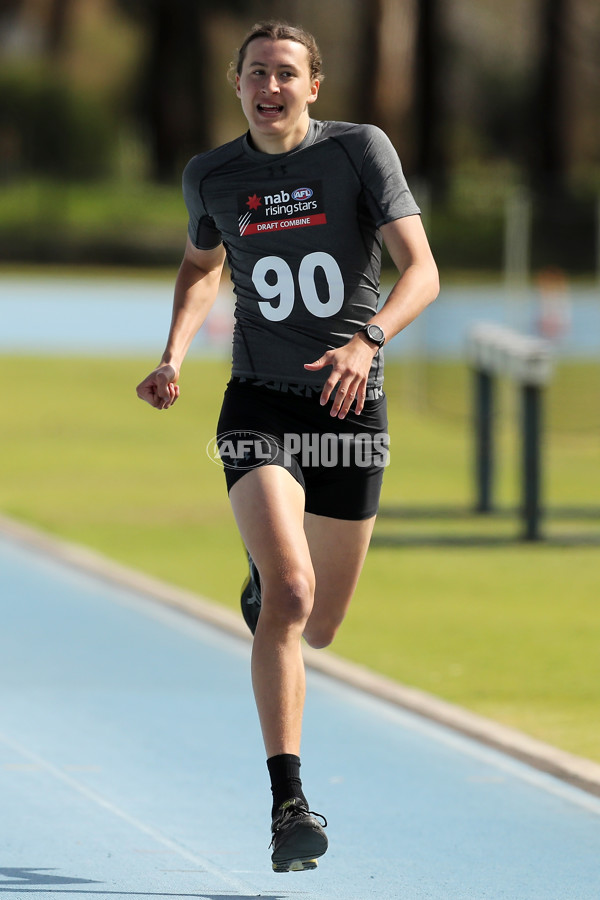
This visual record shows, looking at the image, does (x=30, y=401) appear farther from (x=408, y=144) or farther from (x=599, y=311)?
(x=408, y=144)

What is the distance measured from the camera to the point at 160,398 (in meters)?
5.13

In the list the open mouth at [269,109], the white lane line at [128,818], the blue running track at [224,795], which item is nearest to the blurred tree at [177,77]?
the blue running track at [224,795]

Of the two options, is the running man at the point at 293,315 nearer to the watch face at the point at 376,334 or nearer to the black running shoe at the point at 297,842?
the watch face at the point at 376,334

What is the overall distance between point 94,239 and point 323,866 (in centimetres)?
3781

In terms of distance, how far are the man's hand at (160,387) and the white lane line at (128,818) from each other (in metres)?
1.25

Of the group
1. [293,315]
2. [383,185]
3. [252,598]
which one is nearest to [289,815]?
[252,598]

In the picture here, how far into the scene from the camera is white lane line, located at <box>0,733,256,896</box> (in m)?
4.86

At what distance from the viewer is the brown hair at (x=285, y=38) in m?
5.01

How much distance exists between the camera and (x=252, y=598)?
547 cm

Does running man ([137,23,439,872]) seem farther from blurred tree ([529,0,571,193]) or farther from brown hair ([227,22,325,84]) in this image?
blurred tree ([529,0,571,193])

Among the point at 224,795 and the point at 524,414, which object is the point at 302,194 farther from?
the point at 524,414

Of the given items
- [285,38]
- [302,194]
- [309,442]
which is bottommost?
[309,442]

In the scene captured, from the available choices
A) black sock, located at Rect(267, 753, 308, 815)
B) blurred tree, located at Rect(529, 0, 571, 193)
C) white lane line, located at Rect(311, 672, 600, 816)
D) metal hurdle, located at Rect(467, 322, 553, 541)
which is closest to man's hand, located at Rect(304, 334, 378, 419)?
black sock, located at Rect(267, 753, 308, 815)

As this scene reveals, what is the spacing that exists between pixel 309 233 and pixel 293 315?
0.23 metres
